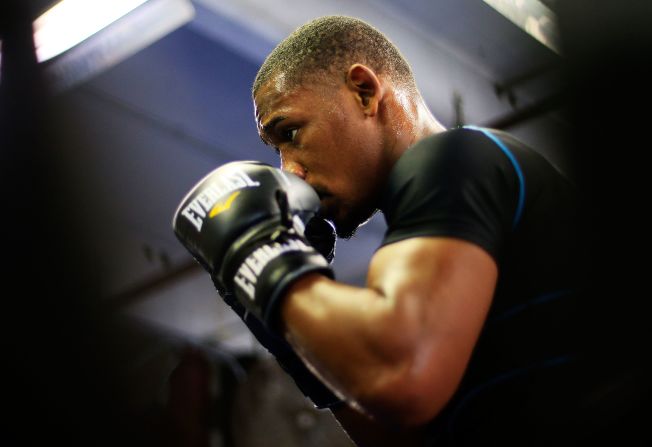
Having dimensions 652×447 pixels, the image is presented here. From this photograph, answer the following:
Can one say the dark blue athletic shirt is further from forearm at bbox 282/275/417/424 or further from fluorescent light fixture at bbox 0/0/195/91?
fluorescent light fixture at bbox 0/0/195/91

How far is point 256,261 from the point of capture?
1051 mm

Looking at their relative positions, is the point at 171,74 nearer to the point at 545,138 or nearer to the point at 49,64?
the point at 49,64

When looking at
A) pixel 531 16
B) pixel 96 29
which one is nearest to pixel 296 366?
pixel 96 29

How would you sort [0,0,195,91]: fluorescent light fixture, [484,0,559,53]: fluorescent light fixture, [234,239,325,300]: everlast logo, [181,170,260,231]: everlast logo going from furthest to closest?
[484,0,559,53]: fluorescent light fixture → [0,0,195,91]: fluorescent light fixture → [181,170,260,231]: everlast logo → [234,239,325,300]: everlast logo

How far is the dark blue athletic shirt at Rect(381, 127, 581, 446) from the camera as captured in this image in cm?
100

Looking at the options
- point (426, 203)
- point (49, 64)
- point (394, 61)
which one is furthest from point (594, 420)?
point (49, 64)

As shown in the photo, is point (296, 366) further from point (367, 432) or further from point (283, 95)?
point (283, 95)

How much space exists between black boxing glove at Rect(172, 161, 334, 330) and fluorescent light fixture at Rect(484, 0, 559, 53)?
1.80 meters

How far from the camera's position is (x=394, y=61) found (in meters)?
1.54

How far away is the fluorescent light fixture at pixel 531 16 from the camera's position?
2734mm

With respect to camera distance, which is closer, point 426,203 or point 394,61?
point 426,203

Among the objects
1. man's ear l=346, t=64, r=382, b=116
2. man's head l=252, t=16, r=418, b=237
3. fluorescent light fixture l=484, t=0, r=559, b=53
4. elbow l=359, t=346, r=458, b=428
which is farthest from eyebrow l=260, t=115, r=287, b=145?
fluorescent light fixture l=484, t=0, r=559, b=53

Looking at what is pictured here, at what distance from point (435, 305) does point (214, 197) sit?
404mm

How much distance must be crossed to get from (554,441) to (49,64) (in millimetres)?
2083
